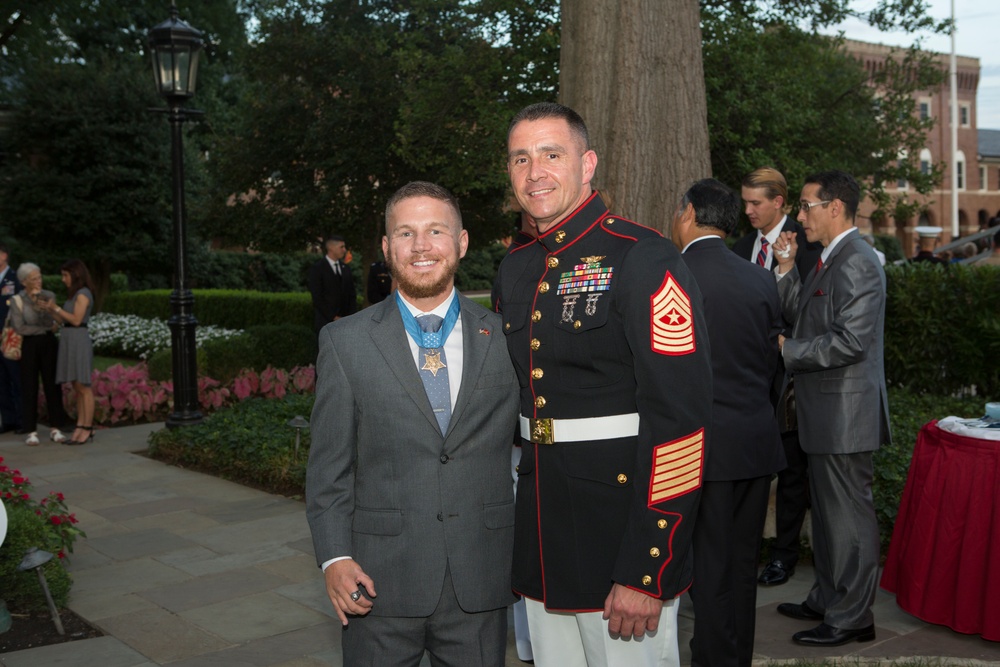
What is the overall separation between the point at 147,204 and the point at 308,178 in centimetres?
770

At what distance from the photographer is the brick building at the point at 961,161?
59094 mm

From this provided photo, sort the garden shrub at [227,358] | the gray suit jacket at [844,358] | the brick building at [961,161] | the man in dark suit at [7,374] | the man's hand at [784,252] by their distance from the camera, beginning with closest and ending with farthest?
Answer: 1. the gray suit jacket at [844,358]
2. the man's hand at [784,252]
3. the man in dark suit at [7,374]
4. the garden shrub at [227,358]
5. the brick building at [961,161]

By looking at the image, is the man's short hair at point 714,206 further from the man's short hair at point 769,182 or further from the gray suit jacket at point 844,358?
the man's short hair at point 769,182

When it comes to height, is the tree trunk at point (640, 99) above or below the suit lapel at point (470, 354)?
above

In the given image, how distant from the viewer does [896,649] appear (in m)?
4.52

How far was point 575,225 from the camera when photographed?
2809 mm

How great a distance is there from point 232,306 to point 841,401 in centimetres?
2060

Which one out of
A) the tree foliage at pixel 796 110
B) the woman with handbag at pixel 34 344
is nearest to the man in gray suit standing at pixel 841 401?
the woman with handbag at pixel 34 344

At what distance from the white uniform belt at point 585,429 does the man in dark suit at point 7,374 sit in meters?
10.2

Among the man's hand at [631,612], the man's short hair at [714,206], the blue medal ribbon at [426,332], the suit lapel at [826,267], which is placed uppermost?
the man's short hair at [714,206]

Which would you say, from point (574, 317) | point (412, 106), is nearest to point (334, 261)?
point (412, 106)

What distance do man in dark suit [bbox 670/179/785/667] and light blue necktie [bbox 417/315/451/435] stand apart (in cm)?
143

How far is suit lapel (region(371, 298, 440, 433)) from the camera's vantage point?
9.07 ft

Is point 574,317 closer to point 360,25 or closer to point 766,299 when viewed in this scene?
point 766,299
